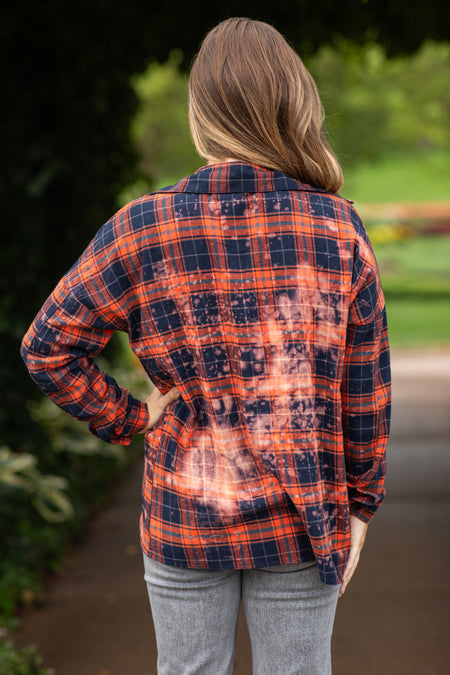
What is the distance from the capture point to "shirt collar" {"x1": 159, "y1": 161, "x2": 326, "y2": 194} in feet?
4.64

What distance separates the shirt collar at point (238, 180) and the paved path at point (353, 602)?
7.65ft

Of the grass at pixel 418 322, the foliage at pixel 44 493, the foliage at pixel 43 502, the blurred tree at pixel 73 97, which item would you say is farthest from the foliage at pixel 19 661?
the grass at pixel 418 322

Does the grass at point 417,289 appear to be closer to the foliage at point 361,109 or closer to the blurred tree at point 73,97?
the foliage at point 361,109

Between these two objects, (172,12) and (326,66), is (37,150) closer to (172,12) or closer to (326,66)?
(172,12)

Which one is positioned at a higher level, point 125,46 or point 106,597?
point 125,46

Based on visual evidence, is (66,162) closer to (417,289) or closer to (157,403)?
(157,403)

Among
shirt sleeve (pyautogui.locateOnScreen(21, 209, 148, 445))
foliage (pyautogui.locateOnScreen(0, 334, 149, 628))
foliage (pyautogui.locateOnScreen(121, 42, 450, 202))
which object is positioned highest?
foliage (pyautogui.locateOnScreen(121, 42, 450, 202))

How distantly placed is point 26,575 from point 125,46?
10.2 ft

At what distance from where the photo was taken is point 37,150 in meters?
4.11

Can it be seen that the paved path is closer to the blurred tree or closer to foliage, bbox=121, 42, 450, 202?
the blurred tree

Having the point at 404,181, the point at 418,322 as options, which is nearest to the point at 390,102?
the point at 418,322

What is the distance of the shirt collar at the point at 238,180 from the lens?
55.6 inches

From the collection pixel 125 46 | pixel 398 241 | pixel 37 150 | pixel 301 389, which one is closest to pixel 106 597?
pixel 37 150

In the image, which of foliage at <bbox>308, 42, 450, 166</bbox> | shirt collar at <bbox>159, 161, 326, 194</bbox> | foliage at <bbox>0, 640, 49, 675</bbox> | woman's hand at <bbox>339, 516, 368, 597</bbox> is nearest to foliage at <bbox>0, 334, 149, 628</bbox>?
foliage at <bbox>0, 640, 49, 675</bbox>
